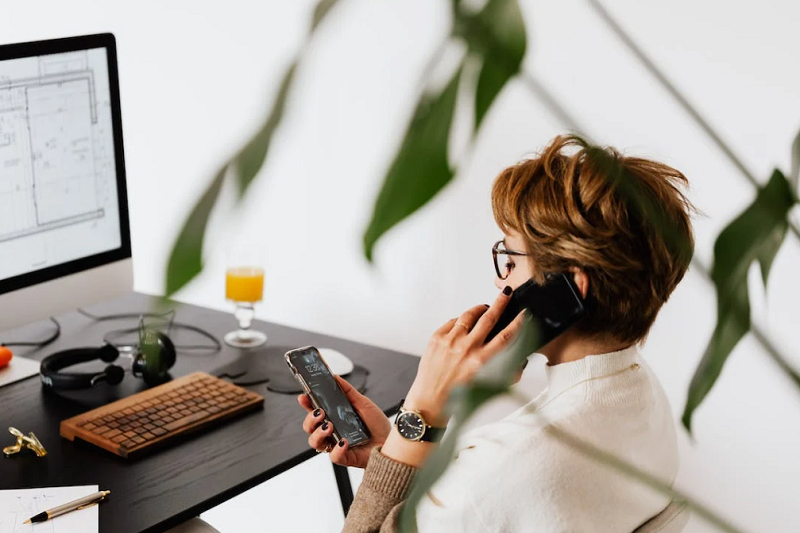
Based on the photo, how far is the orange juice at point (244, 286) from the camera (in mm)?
1895

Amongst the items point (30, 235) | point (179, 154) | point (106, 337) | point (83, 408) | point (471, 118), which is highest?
point (179, 154)

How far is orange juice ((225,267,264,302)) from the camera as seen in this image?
74.6 inches

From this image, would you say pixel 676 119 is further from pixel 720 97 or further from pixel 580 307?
pixel 580 307

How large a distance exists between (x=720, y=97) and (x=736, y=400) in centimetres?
60

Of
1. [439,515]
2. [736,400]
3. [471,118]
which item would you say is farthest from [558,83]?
[471,118]

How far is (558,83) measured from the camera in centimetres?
196

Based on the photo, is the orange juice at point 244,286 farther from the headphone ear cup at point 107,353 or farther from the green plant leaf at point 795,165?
the green plant leaf at point 795,165

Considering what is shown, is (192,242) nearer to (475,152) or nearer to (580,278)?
(580,278)

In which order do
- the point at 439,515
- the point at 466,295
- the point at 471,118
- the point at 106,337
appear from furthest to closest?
the point at 466,295
the point at 106,337
the point at 439,515
the point at 471,118

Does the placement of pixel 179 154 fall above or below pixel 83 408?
above

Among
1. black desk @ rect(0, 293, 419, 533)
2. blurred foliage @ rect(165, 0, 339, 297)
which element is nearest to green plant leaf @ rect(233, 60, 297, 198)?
blurred foliage @ rect(165, 0, 339, 297)

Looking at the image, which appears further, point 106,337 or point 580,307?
point 106,337

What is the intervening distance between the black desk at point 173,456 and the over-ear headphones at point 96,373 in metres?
0.02

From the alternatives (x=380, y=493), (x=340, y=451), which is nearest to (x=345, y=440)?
(x=340, y=451)
